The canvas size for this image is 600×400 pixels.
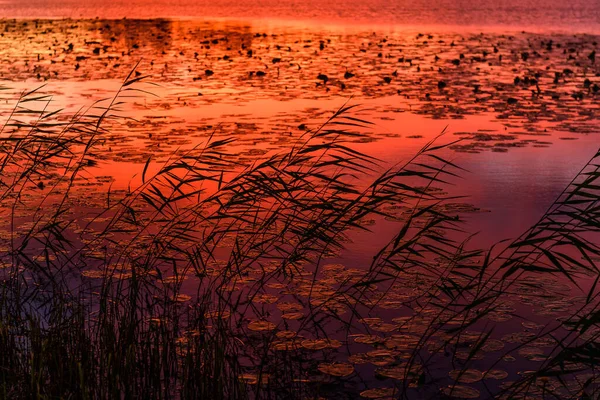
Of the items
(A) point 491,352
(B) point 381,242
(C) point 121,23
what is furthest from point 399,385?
(C) point 121,23

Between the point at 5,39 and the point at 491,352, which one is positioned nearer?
the point at 491,352

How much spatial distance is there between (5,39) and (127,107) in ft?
51.6

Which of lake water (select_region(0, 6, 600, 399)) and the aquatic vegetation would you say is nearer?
the aquatic vegetation

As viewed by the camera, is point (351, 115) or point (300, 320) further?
point (351, 115)

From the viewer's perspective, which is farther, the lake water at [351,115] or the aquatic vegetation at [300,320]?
the lake water at [351,115]

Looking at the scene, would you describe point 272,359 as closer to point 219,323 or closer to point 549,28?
point 219,323

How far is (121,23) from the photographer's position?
119 ft

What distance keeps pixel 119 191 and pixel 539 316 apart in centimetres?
481

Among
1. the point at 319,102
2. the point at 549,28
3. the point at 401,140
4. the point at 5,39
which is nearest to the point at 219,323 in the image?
the point at 401,140

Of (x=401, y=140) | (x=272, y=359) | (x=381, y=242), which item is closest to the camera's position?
(x=272, y=359)

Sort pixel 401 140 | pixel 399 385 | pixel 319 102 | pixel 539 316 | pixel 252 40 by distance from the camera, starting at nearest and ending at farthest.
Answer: pixel 399 385 → pixel 539 316 → pixel 401 140 → pixel 319 102 → pixel 252 40

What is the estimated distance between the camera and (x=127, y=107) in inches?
580

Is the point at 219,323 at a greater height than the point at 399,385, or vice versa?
the point at 219,323

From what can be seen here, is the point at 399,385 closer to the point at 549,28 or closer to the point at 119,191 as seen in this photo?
the point at 119,191
